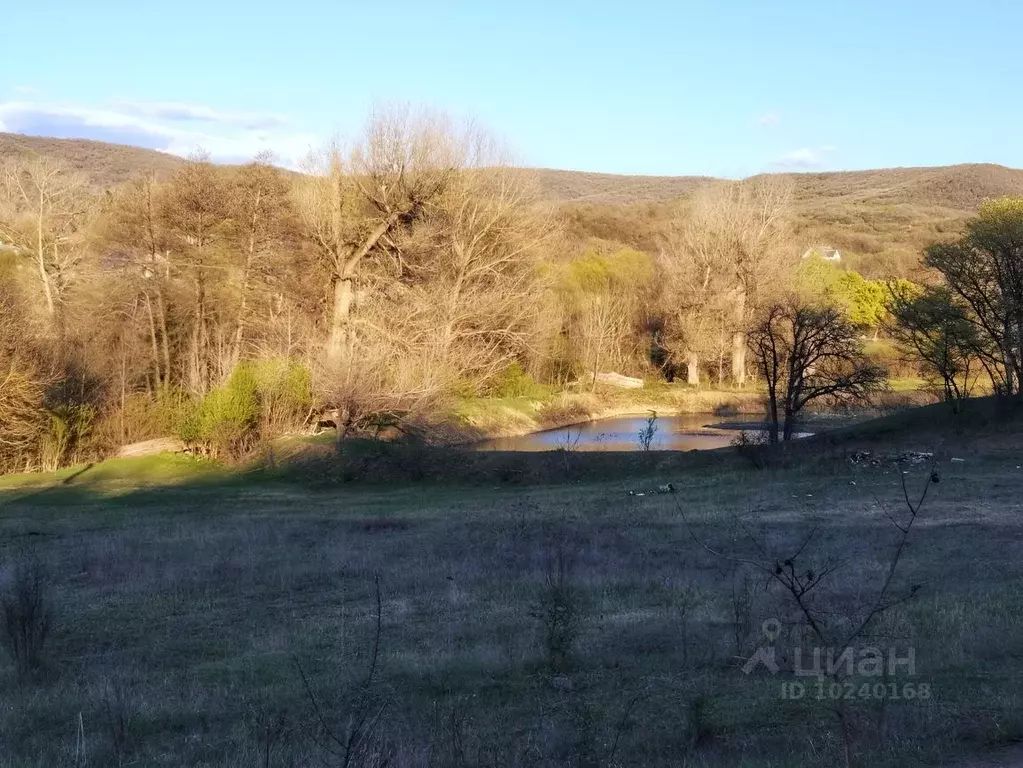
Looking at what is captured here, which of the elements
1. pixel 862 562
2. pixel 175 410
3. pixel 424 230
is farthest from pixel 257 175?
pixel 862 562

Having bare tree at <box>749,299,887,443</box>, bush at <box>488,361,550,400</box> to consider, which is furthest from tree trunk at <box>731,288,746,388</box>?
bare tree at <box>749,299,887,443</box>

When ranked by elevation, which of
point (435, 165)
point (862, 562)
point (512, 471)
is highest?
point (435, 165)

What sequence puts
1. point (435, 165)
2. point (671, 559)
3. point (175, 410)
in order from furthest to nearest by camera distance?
point (435, 165), point (175, 410), point (671, 559)

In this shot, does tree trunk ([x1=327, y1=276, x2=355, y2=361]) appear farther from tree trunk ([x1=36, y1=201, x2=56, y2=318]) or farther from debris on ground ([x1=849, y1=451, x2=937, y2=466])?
debris on ground ([x1=849, y1=451, x2=937, y2=466])

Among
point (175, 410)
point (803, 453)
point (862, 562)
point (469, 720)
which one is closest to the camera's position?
point (469, 720)

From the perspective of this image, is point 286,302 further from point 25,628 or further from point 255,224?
point 25,628

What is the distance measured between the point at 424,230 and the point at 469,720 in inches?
1532

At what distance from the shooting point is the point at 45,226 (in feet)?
140

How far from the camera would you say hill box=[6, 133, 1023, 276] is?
9544 centimetres

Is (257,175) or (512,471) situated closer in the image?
(512,471)

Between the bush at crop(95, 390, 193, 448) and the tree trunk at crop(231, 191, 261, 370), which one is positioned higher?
the tree trunk at crop(231, 191, 261, 370)

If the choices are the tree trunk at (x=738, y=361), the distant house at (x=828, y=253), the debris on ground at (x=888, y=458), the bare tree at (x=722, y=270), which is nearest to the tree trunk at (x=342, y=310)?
the debris on ground at (x=888, y=458)

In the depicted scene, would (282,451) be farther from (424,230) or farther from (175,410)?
(424,230)

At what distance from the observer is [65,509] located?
76.5 ft
